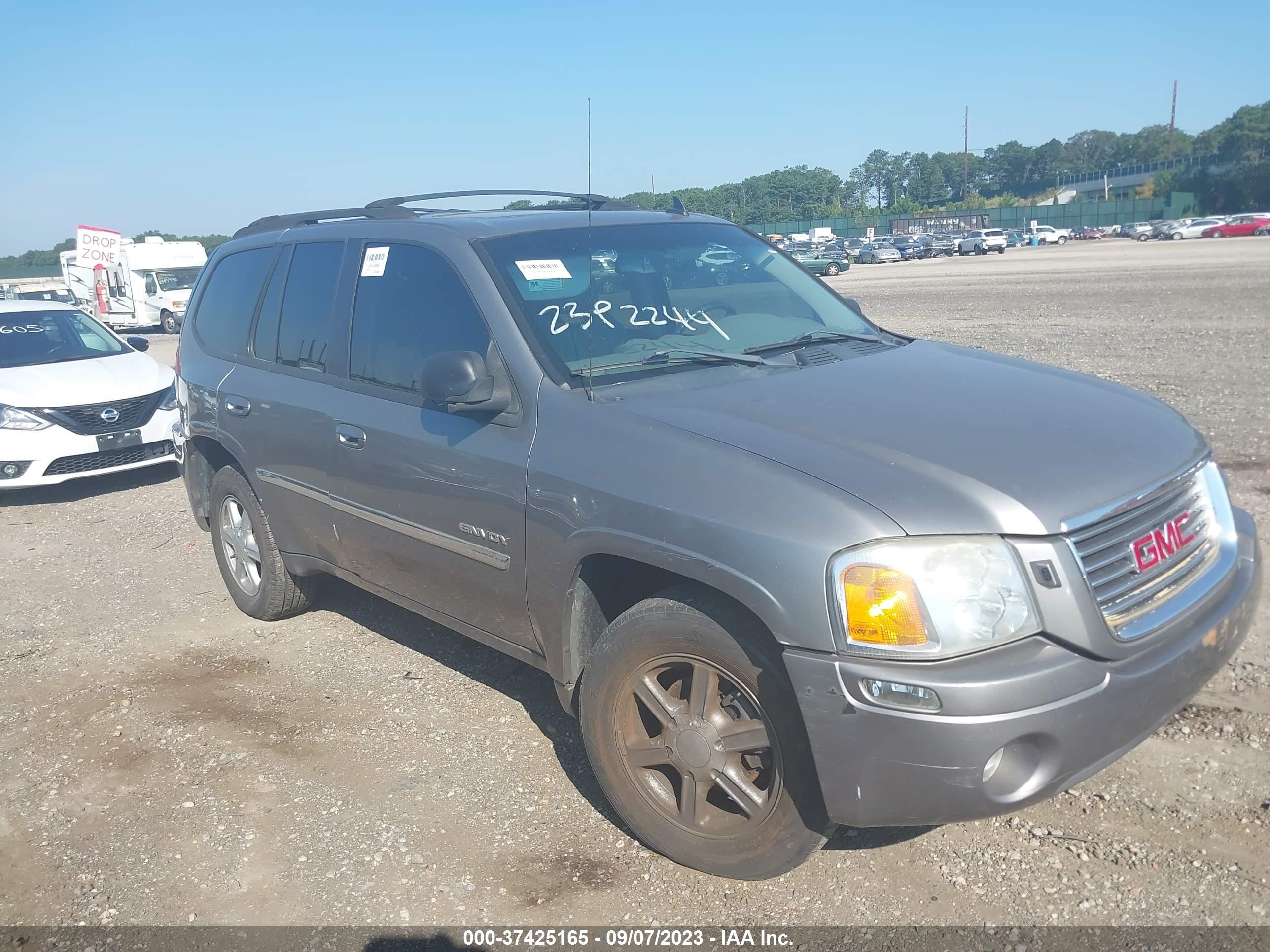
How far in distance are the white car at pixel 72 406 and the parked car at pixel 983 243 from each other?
58960mm

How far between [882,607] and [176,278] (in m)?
31.1

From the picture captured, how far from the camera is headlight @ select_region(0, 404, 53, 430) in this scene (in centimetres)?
835

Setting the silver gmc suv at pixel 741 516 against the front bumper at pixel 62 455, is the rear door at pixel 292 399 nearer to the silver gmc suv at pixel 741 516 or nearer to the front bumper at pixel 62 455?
the silver gmc suv at pixel 741 516

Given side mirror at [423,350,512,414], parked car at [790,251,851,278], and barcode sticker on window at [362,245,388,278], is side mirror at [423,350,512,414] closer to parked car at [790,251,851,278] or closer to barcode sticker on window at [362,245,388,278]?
barcode sticker on window at [362,245,388,278]

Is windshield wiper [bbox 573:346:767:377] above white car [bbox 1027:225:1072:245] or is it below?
below

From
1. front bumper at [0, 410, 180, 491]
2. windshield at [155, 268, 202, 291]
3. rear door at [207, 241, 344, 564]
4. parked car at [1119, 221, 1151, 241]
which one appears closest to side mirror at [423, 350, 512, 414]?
rear door at [207, 241, 344, 564]

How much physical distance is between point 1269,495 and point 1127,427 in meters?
3.69

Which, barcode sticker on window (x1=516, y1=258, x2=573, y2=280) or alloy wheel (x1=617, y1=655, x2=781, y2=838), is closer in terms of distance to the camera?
alloy wheel (x1=617, y1=655, x2=781, y2=838)

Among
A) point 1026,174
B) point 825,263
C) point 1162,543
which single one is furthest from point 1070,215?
point 1162,543

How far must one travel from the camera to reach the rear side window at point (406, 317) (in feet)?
12.3

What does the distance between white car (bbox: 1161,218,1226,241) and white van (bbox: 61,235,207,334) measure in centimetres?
5386

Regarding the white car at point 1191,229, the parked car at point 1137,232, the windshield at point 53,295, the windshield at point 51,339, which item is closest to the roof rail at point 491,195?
the windshield at point 51,339

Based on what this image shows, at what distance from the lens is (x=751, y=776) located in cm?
294

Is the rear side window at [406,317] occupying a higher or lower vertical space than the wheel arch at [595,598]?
higher
